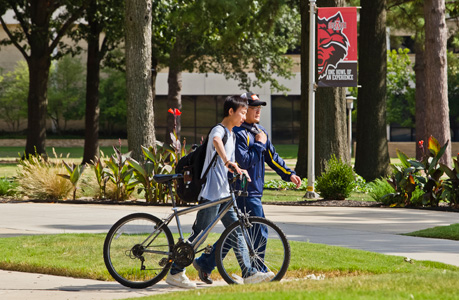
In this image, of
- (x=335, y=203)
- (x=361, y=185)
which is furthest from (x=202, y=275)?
(x=361, y=185)

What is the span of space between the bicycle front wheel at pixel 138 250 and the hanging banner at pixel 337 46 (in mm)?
11436

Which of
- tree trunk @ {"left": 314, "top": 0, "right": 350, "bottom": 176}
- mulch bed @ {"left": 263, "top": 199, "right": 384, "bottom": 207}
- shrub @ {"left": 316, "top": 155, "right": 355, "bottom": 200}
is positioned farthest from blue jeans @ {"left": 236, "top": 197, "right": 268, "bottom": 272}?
tree trunk @ {"left": 314, "top": 0, "right": 350, "bottom": 176}

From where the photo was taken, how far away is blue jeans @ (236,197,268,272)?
730 cm

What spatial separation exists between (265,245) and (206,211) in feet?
2.11

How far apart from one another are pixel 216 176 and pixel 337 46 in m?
11.6

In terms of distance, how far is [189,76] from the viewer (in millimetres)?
62750

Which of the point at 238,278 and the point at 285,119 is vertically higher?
the point at 285,119

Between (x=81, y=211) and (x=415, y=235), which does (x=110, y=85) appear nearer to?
(x=81, y=211)

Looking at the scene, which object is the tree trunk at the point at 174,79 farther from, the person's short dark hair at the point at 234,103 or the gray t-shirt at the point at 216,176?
the gray t-shirt at the point at 216,176

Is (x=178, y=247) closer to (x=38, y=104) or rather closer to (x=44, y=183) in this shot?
(x=44, y=183)

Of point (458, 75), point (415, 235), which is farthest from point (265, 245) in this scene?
point (458, 75)

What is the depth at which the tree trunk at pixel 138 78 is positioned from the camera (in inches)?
681

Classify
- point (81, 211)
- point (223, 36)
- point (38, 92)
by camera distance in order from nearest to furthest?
point (81, 211), point (223, 36), point (38, 92)

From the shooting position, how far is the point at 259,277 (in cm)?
727
